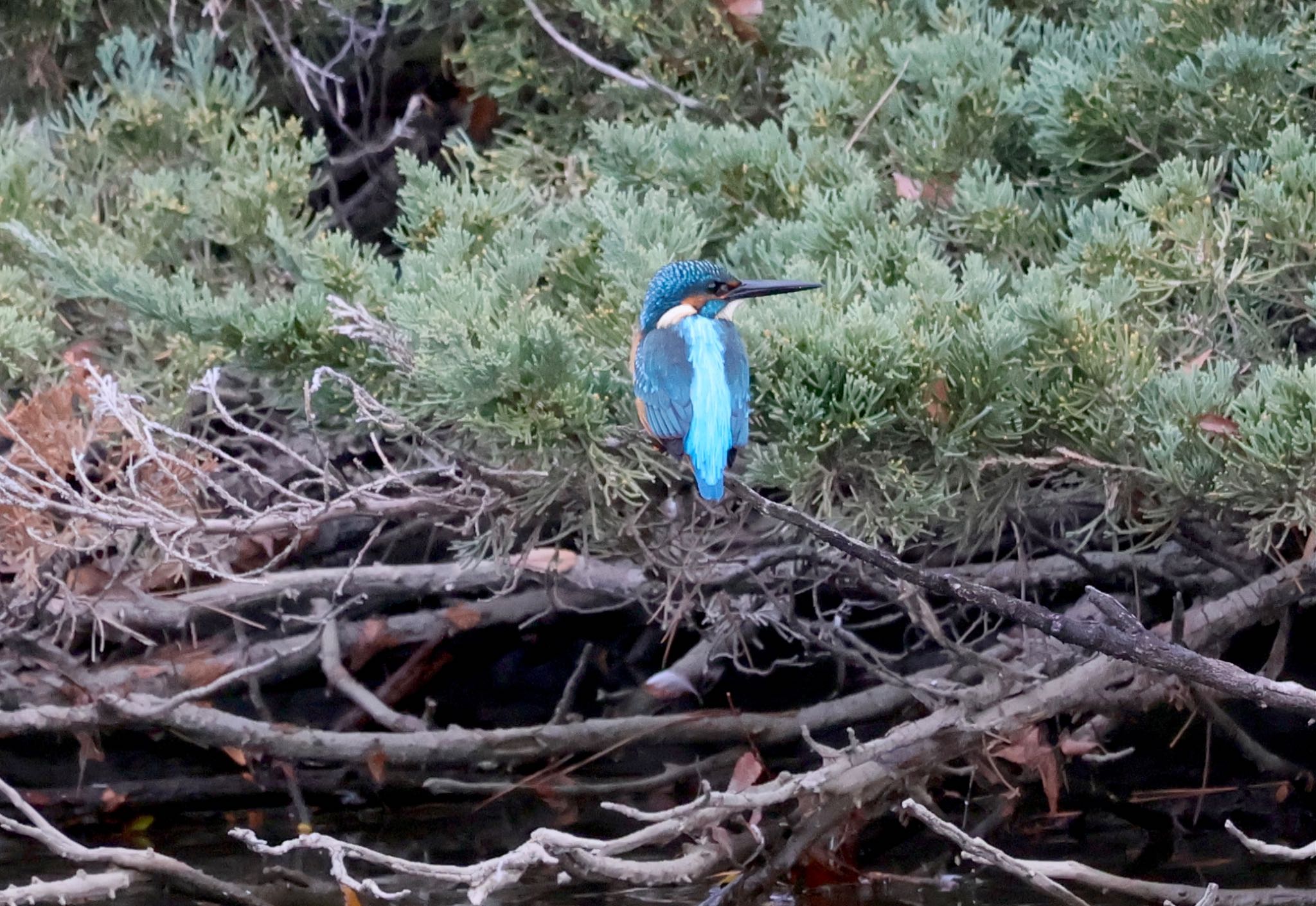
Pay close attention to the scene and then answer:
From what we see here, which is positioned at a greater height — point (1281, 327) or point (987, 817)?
point (1281, 327)

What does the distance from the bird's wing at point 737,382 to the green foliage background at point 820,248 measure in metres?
0.10

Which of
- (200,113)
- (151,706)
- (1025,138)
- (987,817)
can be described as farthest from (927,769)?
(200,113)

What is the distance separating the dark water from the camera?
308cm

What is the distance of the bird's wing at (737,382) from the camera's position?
2125 mm

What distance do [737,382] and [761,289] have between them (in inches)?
15.2

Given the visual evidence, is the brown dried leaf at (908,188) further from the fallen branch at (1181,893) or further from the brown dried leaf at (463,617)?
the brown dried leaf at (463,617)

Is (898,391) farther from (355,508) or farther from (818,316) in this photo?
(355,508)

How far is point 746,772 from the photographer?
3279 millimetres

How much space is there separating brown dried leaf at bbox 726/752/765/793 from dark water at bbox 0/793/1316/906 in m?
0.24

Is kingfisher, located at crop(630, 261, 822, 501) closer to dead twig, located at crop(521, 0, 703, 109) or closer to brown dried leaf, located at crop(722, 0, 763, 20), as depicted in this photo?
dead twig, located at crop(521, 0, 703, 109)

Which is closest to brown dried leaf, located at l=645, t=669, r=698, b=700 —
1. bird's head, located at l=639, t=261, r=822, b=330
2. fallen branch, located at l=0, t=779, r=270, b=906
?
fallen branch, located at l=0, t=779, r=270, b=906

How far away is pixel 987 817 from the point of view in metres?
3.35

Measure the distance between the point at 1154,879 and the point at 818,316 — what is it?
1732 mm

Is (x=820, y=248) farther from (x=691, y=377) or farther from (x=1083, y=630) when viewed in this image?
(x=1083, y=630)
